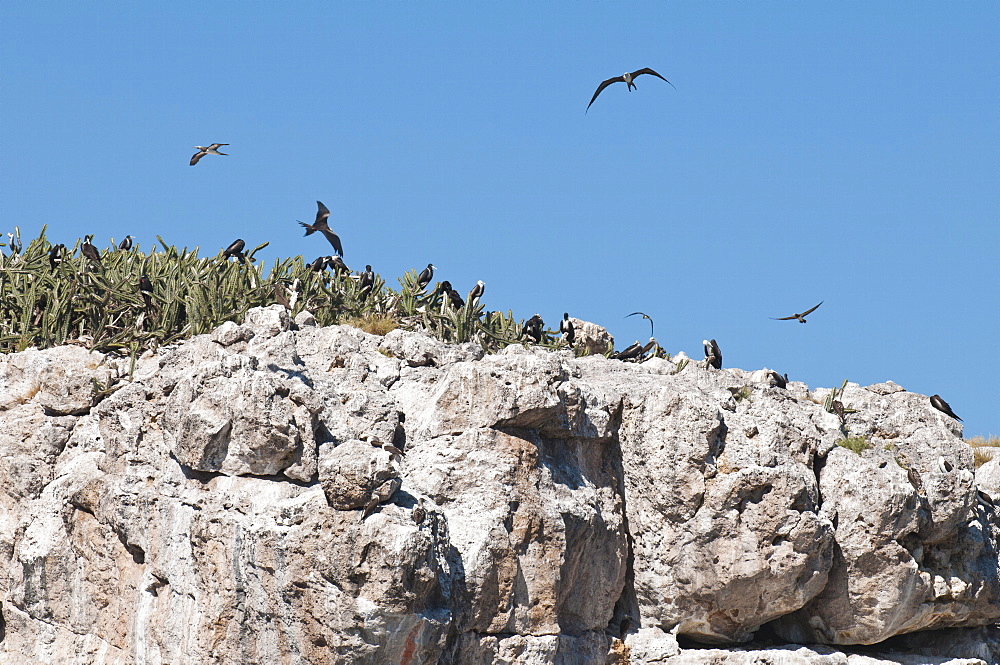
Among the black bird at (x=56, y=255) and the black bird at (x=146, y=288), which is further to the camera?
the black bird at (x=56, y=255)

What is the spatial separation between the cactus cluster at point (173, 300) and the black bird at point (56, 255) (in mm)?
14

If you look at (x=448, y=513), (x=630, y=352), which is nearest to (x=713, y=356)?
(x=630, y=352)

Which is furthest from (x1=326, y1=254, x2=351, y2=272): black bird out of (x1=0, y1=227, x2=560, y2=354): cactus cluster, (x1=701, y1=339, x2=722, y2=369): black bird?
(x1=701, y1=339, x2=722, y2=369): black bird

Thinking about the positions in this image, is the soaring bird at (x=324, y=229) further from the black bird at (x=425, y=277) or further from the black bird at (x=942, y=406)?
the black bird at (x=942, y=406)

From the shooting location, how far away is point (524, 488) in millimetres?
12742

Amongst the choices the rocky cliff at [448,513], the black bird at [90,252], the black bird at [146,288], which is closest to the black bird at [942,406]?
the rocky cliff at [448,513]

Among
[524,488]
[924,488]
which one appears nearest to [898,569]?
[924,488]

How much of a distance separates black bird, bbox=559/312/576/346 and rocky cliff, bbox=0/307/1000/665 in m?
3.09

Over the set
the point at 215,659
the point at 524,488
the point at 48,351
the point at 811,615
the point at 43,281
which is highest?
the point at 43,281

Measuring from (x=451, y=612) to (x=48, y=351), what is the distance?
239 inches

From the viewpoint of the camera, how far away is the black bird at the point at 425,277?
18297 mm

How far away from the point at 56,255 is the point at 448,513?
7.82m

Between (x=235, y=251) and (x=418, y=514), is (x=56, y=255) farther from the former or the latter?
(x=418, y=514)

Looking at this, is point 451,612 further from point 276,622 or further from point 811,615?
point 811,615
